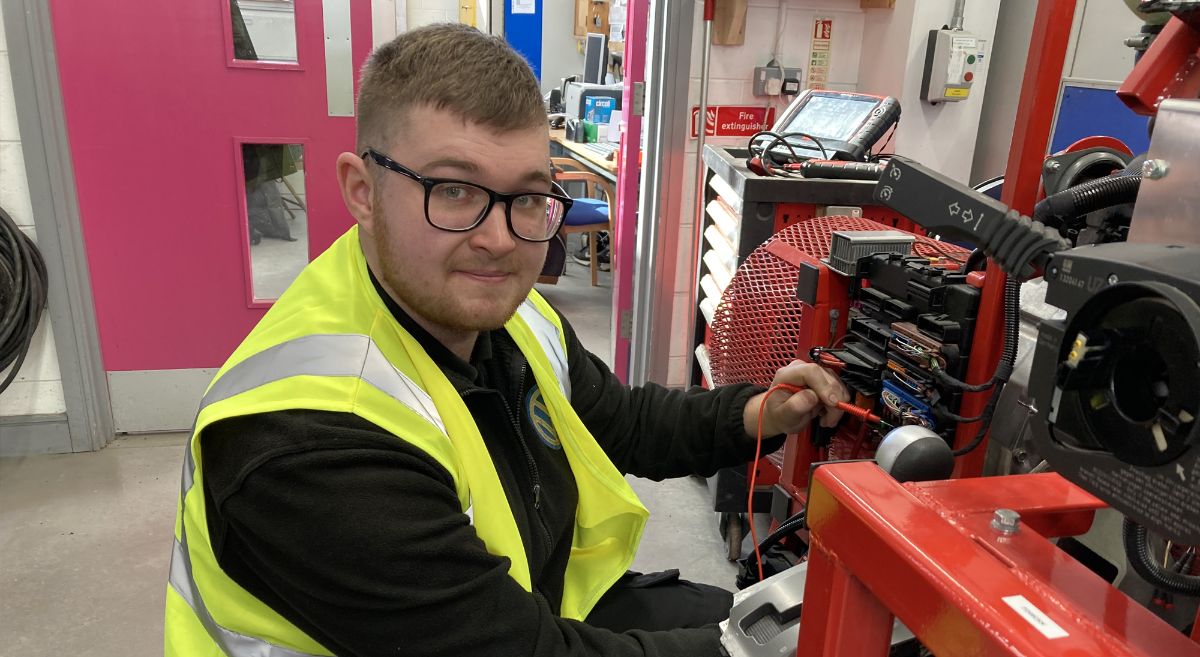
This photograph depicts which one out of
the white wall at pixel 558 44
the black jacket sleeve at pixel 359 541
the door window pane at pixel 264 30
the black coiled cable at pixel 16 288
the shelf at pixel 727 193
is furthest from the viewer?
the white wall at pixel 558 44

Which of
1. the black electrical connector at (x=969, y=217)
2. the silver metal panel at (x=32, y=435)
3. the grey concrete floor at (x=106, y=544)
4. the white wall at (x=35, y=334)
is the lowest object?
the grey concrete floor at (x=106, y=544)

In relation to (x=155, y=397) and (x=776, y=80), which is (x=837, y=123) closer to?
(x=776, y=80)

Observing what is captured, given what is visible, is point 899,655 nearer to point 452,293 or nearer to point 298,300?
point 452,293

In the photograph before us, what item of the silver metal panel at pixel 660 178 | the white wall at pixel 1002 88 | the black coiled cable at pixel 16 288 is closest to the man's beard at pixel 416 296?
the silver metal panel at pixel 660 178

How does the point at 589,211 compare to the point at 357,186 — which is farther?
the point at 589,211

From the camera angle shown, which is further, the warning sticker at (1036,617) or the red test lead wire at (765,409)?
the red test lead wire at (765,409)

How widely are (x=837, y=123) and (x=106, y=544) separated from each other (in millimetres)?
2242

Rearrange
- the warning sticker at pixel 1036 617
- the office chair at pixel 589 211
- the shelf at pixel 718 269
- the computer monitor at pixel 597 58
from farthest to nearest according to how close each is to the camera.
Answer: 1. the computer monitor at pixel 597 58
2. the office chair at pixel 589 211
3. the shelf at pixel 718 269
4. the warning sticker at pixel 1036 617

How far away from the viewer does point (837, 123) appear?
2137 millimetres

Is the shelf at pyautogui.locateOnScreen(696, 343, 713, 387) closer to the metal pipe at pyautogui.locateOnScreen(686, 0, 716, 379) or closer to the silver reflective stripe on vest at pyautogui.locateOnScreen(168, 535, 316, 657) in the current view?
the metal pipe at pyautogui.locateOnScreen(686, 0, 716, 379)

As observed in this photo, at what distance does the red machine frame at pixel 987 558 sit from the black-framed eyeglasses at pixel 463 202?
0.50 metres

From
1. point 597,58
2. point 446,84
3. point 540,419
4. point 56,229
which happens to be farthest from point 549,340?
point 597,58

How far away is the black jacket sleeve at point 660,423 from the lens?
1336 millimetres

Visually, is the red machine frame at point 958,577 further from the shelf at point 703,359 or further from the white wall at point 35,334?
the white wall at point 35,334
